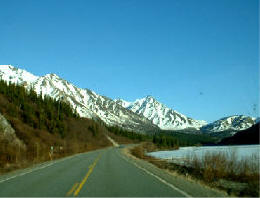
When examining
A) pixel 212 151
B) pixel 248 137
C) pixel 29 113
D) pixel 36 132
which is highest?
pixel 29 113

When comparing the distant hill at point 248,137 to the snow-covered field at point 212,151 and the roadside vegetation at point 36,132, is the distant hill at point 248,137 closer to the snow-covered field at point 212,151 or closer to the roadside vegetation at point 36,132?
the roadside vegetation at point 36,132

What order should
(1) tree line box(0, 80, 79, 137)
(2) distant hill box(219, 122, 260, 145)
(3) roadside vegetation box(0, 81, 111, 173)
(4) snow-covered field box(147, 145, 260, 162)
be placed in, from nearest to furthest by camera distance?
(4) snow-covered field box(147, 145, 260, 162)
(3) roadside vegetation box(0, 81, 111, 173)
(1) tree line box(0, 80, 79, 137)
(2) distant hill box(219, 122, 260, 145)

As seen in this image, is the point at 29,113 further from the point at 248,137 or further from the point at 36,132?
the point at 248,137

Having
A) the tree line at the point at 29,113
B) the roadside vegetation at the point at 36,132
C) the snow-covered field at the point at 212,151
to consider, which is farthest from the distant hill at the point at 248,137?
the tree line at the point at 29,113

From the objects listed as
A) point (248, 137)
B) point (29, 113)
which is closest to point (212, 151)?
point (29, 113)

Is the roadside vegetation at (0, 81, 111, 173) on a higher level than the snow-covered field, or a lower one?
higher

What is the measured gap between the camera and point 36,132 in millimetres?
53062

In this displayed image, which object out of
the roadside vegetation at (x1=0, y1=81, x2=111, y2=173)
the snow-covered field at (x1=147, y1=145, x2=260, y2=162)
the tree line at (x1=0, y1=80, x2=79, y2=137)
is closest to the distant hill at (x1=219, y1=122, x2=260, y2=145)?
the roadside vegetation at (x1=0, y1=81, x2=111, y2=173)

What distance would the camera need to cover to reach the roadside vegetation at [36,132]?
1128 inches

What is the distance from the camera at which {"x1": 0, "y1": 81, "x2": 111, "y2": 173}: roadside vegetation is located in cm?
2864

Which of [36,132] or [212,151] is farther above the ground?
[36,132]

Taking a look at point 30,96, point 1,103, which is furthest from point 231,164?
point 30,96

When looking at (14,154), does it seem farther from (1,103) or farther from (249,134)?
(249,134)

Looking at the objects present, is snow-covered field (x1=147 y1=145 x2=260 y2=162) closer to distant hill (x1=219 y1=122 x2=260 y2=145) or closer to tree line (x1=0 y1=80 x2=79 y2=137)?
tree line (x1=0 y1=80 x2=79 y2=137)
